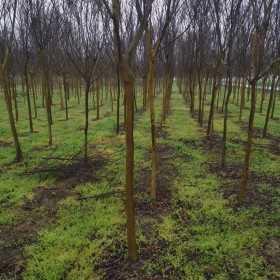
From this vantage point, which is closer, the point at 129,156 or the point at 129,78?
the point at 129,78

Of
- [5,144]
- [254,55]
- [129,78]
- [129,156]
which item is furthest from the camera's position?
[5,144]

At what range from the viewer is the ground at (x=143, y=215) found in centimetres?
398

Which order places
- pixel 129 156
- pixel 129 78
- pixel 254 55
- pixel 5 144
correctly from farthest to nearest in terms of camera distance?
pixel 5 144
pixel 254 55
pixel 129 156
pixel 129 78

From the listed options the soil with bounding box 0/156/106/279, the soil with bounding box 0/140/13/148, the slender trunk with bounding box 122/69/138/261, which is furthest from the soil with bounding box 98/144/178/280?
the soil with bounding box 0/140/13/148

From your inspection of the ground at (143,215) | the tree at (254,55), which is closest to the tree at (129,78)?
the ground at (143,215)

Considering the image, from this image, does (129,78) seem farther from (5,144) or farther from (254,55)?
(5,144)

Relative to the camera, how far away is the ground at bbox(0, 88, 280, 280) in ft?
13.0

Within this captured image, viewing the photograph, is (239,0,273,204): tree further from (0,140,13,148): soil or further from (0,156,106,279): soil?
(0,140,13,148): soil

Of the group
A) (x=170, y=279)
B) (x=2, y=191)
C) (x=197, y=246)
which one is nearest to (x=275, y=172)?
(x=197, y=246)

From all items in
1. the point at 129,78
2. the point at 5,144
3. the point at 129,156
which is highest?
the point at 129,78

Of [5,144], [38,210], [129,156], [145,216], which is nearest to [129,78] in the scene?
[129,156]

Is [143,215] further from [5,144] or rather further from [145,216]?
[5,144]

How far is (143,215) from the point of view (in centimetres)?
539

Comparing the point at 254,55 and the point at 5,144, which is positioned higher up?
the point at 254,55
